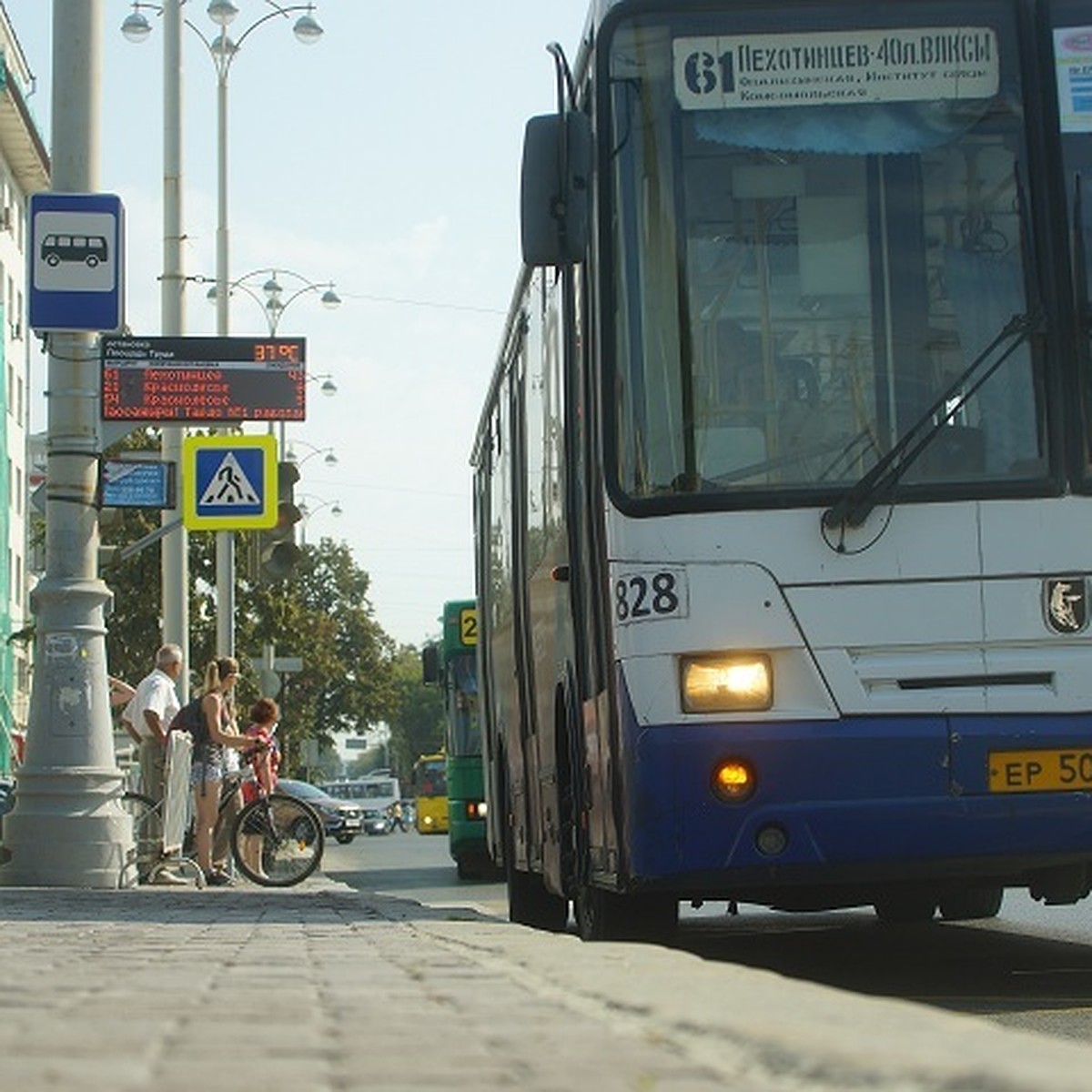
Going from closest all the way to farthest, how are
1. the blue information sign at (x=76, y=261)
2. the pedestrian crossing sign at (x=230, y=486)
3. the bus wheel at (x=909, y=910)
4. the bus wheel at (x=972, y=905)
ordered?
the bus wheel at (x=972, y=905) → the bus wheel at (x=909, y=910) → the blue information sign at (x=76, y=261) → the pedestrian crossing sign at (x=230, y=486)

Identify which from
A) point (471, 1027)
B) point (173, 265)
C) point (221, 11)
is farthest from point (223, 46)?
point (471, 1027)

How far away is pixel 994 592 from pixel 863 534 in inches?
19.8

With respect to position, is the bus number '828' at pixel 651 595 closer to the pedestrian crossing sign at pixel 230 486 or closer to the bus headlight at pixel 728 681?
the bus headlight at pixel 728 681

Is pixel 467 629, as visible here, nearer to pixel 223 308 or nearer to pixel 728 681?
pixel 223 308

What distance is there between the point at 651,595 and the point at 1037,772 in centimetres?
147

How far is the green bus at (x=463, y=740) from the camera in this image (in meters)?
29.3

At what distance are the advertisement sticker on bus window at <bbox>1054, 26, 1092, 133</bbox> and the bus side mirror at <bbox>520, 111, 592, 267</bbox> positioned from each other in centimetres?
175

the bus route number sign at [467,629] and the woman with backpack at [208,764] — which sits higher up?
the bus route number sign at [467,629]

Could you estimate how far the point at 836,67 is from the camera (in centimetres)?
1027

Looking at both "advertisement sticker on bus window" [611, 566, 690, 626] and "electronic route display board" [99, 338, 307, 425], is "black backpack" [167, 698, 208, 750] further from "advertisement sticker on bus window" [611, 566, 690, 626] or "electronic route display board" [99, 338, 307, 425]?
"advertisement sticker on bus window" [611, 566, 690, 626]

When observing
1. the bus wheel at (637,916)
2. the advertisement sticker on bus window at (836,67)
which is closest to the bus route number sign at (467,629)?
the bus wheel at (637,916)

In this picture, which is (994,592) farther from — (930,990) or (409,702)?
(409,702)

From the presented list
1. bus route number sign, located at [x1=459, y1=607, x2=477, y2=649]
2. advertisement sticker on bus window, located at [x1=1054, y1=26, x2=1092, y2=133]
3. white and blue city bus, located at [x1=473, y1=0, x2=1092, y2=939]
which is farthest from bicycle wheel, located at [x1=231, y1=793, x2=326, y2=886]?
bus route number sign, located at [x1=459, y1=607, x2=477, y2=649]

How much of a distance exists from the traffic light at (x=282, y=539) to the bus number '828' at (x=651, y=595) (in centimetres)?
1845
